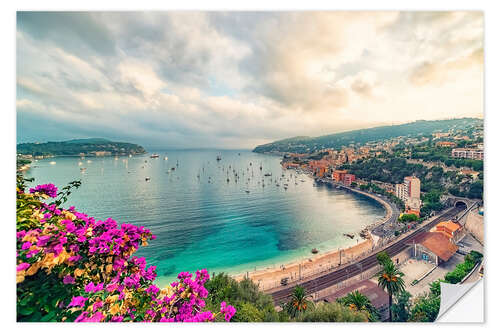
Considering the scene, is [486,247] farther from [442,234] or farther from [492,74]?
[492,74]

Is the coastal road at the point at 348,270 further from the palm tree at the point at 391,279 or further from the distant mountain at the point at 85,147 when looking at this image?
the distant mountain at the point at 85,147

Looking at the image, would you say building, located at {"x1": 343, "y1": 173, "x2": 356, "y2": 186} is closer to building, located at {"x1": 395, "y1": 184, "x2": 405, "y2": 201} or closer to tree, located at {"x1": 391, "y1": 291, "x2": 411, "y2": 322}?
building, located at {"x1": 395, "y1": 184, "x2": 405, "y2": 201}

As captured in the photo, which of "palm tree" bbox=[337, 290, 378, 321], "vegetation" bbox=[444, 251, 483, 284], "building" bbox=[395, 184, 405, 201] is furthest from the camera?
"building" bbox=[395, 184, 405, 201]

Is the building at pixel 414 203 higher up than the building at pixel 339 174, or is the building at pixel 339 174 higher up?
the building at pixel 339 174

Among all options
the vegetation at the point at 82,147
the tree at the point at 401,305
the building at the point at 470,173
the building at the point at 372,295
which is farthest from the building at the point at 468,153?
the vegetation at the point at 82,147

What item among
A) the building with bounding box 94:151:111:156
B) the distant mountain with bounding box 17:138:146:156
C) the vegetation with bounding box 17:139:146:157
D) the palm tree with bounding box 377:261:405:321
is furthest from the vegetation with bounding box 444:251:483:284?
the building with bounding box 94:151:111:156

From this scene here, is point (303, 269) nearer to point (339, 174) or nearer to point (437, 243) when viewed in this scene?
point (339, 174)
